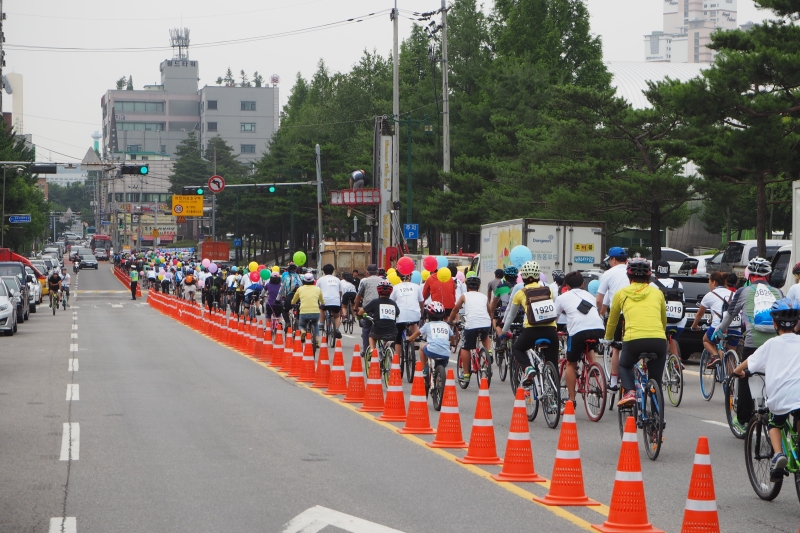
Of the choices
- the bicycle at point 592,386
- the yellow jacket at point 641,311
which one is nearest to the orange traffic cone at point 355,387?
the bicycle at point 592,386

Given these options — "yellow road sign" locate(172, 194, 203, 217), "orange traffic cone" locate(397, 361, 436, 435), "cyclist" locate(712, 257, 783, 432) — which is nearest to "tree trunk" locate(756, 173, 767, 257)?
"cyclist" locate(712, 257, 783, 432)

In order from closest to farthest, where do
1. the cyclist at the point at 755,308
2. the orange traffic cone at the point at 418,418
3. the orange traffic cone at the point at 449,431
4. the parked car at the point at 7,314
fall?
the orange traffic cone at the point at 449,431 → the cyclist at the point at 755,308 → the orange traffic cone at the point at 418,418 → the parked car at the point at 7,314

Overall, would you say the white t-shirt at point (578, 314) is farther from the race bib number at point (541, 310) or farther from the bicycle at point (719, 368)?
the bicycle at point (719, 368)

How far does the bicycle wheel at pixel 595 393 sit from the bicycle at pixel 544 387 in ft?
1.82

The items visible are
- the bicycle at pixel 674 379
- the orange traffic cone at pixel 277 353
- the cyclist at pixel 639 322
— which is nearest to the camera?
the cyclist at pixel 639 322

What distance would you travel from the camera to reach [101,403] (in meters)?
15.5

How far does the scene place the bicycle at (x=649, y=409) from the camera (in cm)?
1077

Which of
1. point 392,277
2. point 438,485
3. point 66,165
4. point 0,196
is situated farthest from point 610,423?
point 0,196

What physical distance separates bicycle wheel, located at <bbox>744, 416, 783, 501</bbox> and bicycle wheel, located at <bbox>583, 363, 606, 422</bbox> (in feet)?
13.9

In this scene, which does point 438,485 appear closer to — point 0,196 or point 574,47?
point 574,47

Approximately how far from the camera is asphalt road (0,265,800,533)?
320 inches

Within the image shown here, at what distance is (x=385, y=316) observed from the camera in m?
17.0

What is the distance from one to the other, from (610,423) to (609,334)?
230 cm

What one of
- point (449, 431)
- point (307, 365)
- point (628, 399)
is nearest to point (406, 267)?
point (307, 365)
